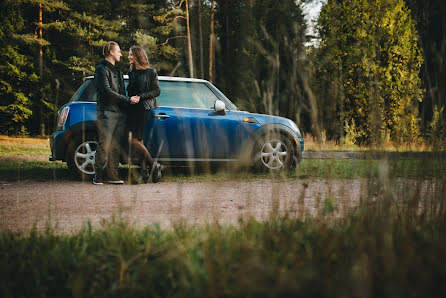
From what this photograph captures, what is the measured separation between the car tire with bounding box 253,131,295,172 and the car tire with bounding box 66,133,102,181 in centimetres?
273

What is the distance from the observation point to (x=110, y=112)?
6109 millimetres

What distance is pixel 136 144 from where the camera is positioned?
6340mm

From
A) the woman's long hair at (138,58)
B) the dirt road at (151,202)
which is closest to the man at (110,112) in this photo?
the woman's long hair at (138,58)

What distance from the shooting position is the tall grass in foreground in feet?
5.91

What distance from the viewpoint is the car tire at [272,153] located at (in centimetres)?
727

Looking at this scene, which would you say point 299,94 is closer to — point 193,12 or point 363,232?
point 363,232

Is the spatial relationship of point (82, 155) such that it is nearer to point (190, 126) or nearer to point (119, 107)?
point (119, 107)

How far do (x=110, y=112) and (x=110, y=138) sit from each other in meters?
0.38

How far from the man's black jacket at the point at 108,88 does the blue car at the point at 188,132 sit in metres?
0.63

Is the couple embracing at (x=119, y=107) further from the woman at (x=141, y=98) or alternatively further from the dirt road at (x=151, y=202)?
the dirt road at (x=151, y=202)

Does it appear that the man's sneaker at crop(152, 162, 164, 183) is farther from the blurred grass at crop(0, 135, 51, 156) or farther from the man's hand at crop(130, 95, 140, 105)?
the blurred grass at crop(0, 135, 51, 156)

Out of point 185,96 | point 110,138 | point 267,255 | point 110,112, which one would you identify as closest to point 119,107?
point 110,112

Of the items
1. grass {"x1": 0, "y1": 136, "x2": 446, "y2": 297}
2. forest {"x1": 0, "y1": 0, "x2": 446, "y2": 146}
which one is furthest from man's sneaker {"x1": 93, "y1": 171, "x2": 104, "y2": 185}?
forest {"x1": 0, "y1": 0, "x2": 446, "y2": 146}

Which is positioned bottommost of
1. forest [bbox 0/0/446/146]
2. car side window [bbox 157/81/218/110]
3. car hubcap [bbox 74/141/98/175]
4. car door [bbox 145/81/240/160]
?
car hubcap [bbox 74/141/98/175]
